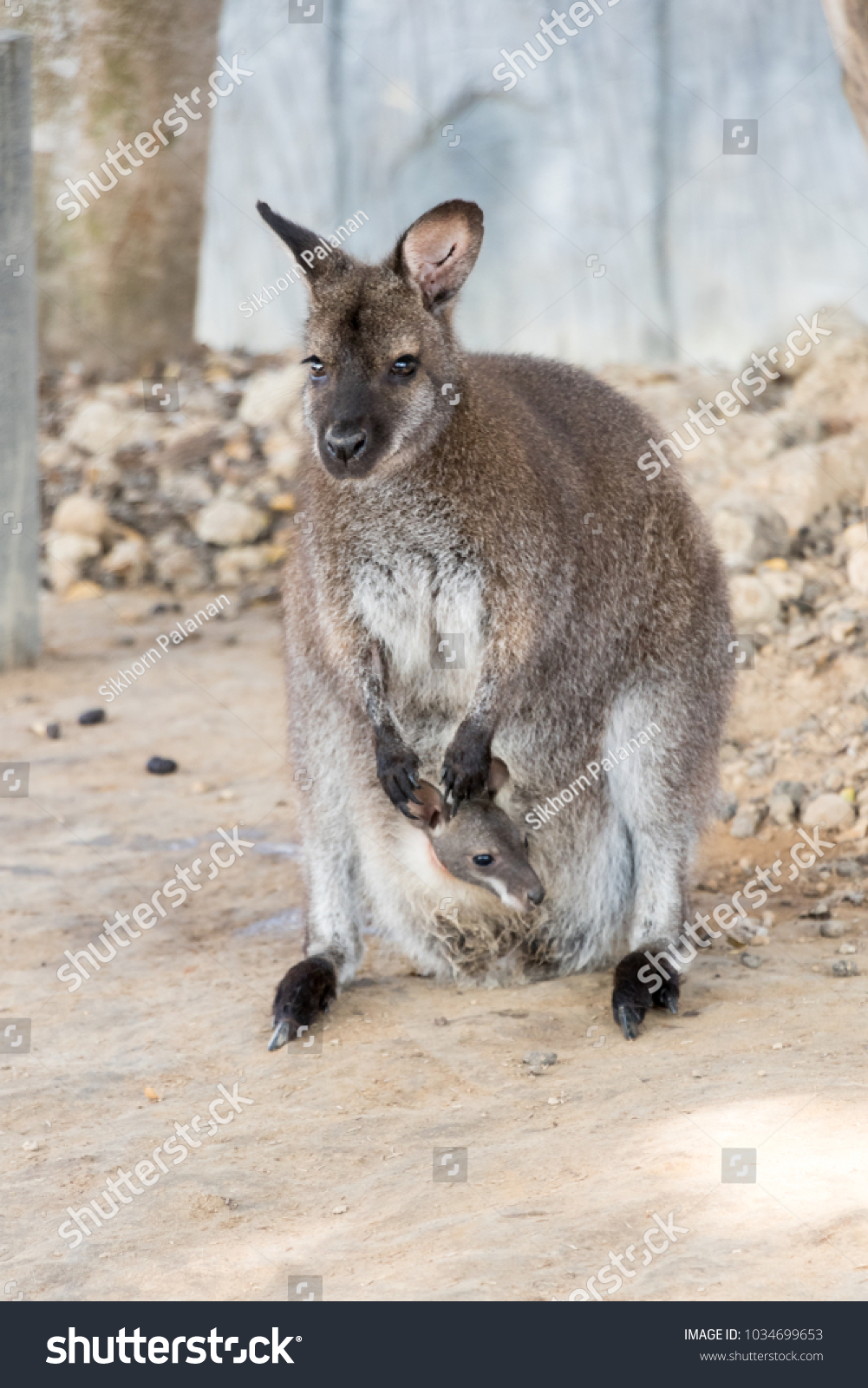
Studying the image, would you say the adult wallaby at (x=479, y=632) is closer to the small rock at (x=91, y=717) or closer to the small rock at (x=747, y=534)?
the small rock at (x=747, y=534)

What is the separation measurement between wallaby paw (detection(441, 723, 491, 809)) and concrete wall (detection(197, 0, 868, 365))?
5181 millimetres

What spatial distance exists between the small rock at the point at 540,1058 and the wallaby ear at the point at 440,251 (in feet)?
6.21

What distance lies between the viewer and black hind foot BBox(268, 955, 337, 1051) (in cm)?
394

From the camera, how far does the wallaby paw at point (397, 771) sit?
13.0 feet

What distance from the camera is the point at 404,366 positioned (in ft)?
12.4

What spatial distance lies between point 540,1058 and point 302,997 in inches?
27.3

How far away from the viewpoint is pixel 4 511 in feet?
24.0

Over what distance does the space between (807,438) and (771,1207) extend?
5148mm

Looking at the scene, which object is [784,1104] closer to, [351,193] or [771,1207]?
[771,1207]

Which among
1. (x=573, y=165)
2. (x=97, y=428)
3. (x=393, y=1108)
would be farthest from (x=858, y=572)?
(x=97, y=428)

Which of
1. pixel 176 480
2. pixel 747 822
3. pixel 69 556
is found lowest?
pixel 747 822

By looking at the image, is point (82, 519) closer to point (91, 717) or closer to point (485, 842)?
point (91, 717)

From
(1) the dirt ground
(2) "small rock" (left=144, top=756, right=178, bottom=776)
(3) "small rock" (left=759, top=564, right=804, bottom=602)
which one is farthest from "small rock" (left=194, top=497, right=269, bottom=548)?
(3) "small rock" (left=759, top=564, right=804, bottom=602)

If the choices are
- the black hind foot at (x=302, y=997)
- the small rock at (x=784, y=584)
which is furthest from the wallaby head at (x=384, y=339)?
the small rock at (x=784, y=584)
